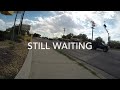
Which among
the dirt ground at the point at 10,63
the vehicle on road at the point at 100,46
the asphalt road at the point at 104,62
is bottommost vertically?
the asphalt road at the point at 104,62

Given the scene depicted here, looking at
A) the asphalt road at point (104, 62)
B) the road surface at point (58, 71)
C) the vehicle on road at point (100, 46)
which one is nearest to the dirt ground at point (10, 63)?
the road surface at point (58, 71)

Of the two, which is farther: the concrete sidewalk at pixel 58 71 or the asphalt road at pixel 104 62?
the asphalt road at pixel 104 62

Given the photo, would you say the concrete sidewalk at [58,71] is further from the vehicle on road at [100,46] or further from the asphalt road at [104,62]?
the vehicle on road at [100,46]

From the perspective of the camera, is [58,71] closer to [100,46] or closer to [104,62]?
[104,62]

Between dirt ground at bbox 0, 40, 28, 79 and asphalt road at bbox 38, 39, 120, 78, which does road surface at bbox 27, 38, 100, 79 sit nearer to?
dirt ground at bbox 0, 40, 28, 79

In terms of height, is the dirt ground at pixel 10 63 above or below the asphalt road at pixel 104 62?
above
